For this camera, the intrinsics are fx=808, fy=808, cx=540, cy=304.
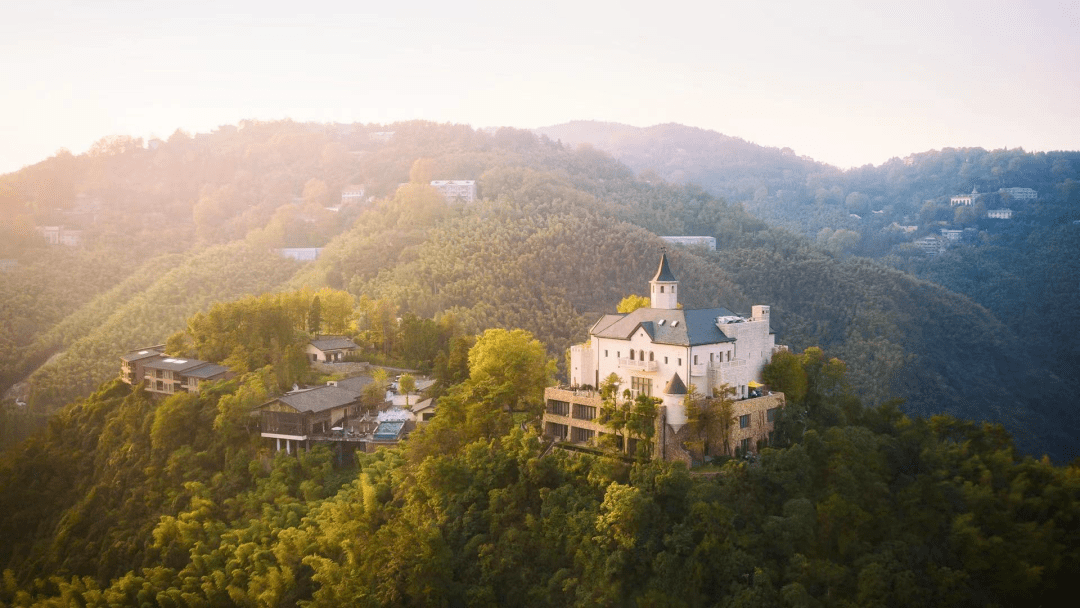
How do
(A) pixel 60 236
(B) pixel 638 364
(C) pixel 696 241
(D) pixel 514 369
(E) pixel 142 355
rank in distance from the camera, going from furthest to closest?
(A) pixel 60 236 < (C) pixel 696 241 < (E) pixel 142 355 < (D) pixel 514 369 < (B) pixel 638 364

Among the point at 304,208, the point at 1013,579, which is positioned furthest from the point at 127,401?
the point at 304,208

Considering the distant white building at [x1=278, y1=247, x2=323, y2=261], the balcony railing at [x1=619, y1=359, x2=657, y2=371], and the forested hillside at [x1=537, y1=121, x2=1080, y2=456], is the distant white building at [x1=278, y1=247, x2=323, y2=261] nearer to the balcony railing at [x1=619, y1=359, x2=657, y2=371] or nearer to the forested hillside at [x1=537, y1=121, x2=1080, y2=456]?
the forested hillside at [x1=537, y1=121, x2=1080, y2=456]

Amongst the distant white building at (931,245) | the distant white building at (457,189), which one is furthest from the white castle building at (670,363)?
the distant white building at (931,245)

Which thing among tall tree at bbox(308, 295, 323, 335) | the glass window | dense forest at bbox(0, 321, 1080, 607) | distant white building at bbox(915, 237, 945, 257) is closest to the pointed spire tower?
the glass window

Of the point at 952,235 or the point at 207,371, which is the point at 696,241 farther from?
the point at 207,371

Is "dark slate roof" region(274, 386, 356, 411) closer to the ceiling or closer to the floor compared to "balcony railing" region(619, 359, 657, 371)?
closer to the floor

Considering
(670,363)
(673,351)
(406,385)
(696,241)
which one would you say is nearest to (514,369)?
(406,385)

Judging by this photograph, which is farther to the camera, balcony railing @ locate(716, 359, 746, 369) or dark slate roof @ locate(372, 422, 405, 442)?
dark slate roof @ locate(372, 422, 405, 442)
